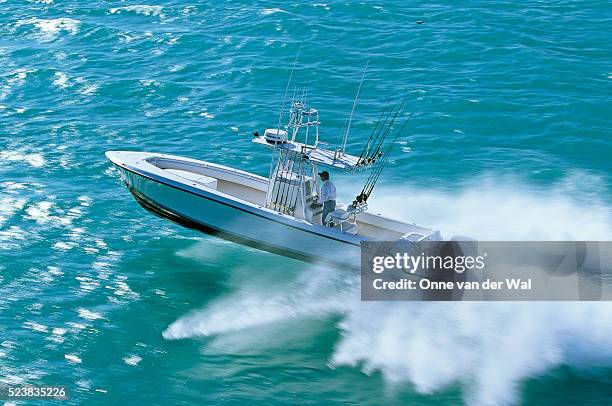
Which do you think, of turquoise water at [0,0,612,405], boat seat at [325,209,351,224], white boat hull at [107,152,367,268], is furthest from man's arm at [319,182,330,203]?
turquoise water at [0,0,612,405]

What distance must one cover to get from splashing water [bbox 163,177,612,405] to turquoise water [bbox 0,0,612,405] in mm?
57

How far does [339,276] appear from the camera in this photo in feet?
83.9

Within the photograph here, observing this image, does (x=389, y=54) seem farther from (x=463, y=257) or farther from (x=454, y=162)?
(x=463, y=257)

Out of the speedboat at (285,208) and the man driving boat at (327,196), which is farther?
the man driving boat at (327,196)

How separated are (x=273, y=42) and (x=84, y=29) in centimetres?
1019

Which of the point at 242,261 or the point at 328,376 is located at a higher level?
the point at 242,261

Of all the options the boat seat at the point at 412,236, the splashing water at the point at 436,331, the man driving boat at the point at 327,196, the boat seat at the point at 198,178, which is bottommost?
the splashing water at the point at 436,331

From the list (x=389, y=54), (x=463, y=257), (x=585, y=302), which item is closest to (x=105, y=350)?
(x=463, y=257)

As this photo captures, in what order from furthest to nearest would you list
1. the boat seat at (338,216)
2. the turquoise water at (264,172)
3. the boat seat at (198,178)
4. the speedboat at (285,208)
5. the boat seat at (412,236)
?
the boat seat at (198,178), the boat seat at (338,216), the speedboat at (285,208), the boat seat at (412,236), the turquoise water at (264,172)

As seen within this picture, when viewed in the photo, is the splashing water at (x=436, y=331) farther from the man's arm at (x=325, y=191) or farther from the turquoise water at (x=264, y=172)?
the man's arm at (x=325, y=191)

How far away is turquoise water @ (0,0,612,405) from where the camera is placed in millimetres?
22422

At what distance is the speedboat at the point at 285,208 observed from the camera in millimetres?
24953

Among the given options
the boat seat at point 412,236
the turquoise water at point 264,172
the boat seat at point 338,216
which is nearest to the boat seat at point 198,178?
the turquoise water at point 264,172

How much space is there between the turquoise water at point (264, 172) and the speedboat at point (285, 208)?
50.2 inches
